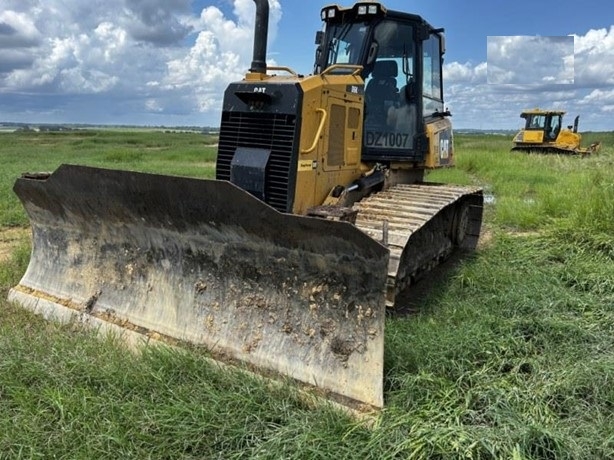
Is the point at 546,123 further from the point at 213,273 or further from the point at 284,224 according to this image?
the point at 284,224

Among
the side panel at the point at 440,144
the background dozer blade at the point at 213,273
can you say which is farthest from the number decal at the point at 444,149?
the background dozer blade at the point at 213,273

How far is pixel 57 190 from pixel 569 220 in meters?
5.90

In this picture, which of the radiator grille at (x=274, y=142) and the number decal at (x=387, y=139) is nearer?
→ the radiator grille at (x=274, y=142)

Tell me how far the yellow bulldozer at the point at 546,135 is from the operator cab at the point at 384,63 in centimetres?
2462

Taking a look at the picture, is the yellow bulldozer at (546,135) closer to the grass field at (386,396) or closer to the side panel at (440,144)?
the side panel at (440,144)

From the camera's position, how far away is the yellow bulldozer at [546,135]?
28.3 meters

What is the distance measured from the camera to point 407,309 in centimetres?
501

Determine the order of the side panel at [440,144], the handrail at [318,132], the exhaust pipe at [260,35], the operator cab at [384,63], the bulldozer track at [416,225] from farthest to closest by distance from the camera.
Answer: the side panel at [440,144] < the operator cab at [384,63] < the exhaust pipe at [260,35] < the handrail at [318,132] < the bulldozer track at [416,225]

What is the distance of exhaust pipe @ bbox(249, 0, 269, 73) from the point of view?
491 centimetres

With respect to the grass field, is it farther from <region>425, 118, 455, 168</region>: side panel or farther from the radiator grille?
<region>425, 118, 455, 168</region>: side panel

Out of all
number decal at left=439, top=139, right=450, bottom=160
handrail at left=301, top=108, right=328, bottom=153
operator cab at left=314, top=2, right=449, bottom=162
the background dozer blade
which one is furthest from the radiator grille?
number decal at left=439, top=139, right=450, bottom=160

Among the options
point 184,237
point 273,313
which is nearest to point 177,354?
point 273,313

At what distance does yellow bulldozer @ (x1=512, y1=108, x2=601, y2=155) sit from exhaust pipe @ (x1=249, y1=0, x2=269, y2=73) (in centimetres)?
2613

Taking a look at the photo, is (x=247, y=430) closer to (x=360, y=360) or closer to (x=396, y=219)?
(x=360, y=360)
